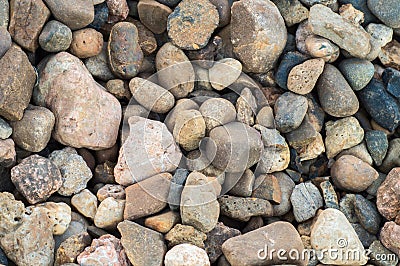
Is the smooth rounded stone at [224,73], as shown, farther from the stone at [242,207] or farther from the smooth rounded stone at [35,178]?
the smooth rounded stone at [35,178]

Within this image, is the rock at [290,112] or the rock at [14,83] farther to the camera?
the rock at [290,112]

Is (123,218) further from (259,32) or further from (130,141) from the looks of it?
(259,32)

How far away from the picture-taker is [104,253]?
229 centimetres

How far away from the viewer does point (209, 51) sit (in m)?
2.81

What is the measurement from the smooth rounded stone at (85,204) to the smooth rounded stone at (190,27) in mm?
879

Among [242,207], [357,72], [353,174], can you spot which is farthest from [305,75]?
[242,207]

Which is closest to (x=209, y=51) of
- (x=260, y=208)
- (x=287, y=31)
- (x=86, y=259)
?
(x=287, y=31)

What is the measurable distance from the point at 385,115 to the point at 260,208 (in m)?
0.87

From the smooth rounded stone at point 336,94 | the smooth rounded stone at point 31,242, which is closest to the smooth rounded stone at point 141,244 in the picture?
the smooth rounded stone at point 31,242

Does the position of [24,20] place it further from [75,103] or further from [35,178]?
[35,178]

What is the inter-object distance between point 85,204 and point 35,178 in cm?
26

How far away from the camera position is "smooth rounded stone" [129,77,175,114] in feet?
8.86

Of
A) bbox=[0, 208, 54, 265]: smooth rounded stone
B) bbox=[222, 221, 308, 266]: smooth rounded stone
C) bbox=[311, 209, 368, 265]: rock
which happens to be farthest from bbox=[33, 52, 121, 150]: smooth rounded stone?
bbox=[311, 209, 368, 265]: rock

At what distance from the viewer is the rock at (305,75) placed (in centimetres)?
277
